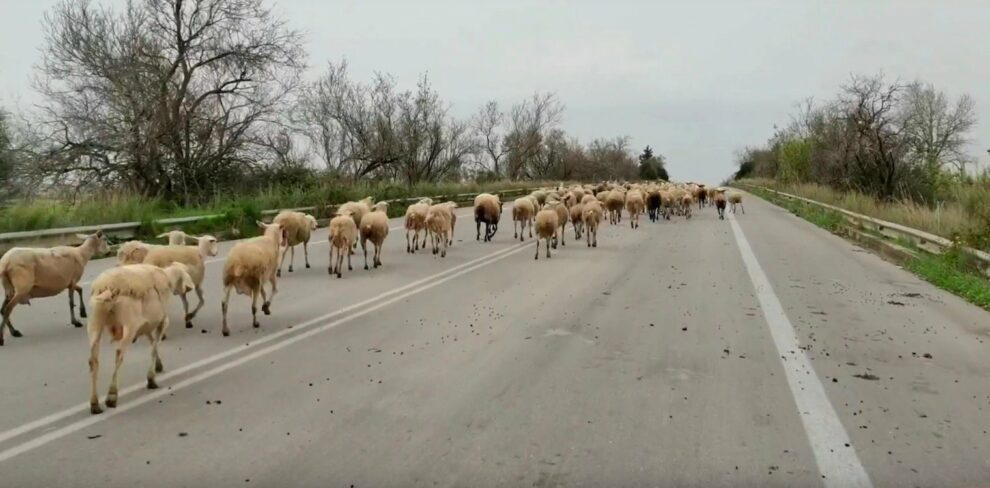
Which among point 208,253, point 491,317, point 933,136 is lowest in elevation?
point 491,317

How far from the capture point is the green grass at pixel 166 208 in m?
17.4

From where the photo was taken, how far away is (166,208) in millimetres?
23938

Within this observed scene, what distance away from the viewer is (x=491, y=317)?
9.67m

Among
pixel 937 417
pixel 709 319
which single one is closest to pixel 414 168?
pixel 709 319

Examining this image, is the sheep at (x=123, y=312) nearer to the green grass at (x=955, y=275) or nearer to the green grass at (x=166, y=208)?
the green grass at (x=955, y=275)

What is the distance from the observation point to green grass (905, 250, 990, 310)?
11.7 m

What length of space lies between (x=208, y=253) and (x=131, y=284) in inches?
133

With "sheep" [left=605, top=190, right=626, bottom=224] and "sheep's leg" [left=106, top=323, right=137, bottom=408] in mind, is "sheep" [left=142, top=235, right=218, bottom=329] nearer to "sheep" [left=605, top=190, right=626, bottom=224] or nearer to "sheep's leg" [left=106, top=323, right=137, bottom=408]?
"sheep's leg" [left=106, top=323, right=137, bottom=408]

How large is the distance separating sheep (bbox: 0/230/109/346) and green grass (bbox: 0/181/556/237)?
353 inches

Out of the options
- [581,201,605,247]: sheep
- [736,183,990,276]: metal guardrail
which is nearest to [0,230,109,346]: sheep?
[581,201,605,247]: sheep

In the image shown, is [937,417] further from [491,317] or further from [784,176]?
[784,176]

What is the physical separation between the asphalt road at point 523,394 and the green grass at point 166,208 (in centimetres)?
740

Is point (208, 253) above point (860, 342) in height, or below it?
above

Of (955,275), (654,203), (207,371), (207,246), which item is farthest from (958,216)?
(207,371)
